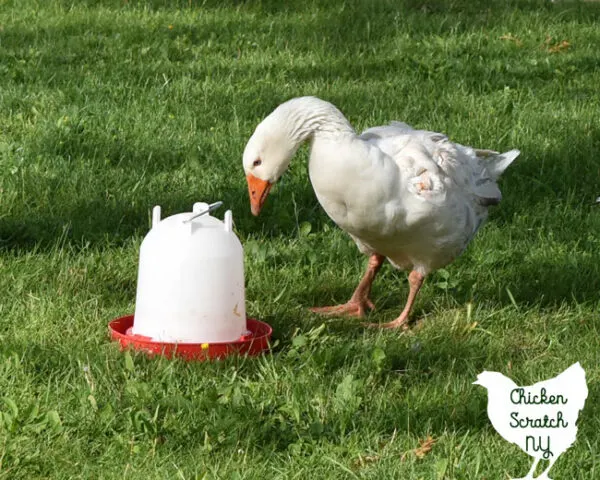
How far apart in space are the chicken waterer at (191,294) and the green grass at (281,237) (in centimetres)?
18

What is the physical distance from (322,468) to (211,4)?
7359 mm

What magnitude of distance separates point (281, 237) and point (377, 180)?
48.7 inches

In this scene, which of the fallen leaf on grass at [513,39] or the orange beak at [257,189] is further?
the fallen leaf on grass at [513,39]

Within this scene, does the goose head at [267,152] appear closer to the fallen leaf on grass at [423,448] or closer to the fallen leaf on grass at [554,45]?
the fallen leaf on grass at [423,448]

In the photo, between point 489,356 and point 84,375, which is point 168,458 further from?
point 489,356

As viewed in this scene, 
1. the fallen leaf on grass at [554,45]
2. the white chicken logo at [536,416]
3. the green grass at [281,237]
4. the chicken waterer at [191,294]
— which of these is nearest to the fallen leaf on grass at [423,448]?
the green grass at [281,237]

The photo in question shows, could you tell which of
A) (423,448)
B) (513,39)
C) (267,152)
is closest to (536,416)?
(423,448)

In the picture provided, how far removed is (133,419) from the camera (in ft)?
12.4

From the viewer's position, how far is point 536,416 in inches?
133

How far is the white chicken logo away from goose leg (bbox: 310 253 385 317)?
1539 millimetres

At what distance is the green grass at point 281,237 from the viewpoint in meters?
3.79

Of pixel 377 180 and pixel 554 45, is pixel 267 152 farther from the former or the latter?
pixel 554 45

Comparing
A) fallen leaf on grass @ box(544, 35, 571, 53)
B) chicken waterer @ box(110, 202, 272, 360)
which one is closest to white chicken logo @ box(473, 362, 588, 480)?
chicken waterer @ box(110, 202, 272, 360)

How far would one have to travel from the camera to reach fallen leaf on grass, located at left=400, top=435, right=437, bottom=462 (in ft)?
12.2
